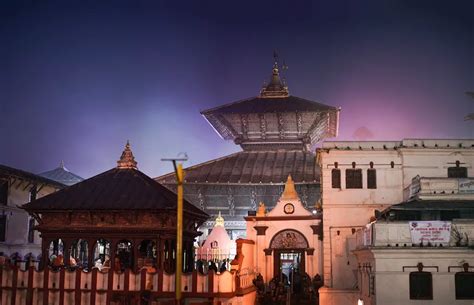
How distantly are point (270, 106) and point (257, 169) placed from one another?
869 cm

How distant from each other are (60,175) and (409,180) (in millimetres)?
84179

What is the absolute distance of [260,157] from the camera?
198 ft

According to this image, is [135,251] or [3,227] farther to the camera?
[3,227]

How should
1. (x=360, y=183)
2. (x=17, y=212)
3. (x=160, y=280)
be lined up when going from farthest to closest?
1. (x=17, y=212)
2. (x=360, y=183)
3. (x=160, y=280)

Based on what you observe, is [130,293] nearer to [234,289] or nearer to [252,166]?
[234,289]

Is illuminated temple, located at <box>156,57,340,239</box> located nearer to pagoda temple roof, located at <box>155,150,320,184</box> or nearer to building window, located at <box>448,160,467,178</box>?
pagoda temple roof, located at <box>155,150,320,184</box>

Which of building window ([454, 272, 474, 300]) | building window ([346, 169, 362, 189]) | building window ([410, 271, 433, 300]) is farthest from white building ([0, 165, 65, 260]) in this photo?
building window ([454, 272, 474, 300])

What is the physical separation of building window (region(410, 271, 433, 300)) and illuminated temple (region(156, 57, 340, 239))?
2205 cm

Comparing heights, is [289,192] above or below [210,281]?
above

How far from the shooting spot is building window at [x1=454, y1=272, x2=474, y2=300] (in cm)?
3038

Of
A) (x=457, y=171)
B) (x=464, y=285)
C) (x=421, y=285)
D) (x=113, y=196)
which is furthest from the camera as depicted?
(x=457, y=171)

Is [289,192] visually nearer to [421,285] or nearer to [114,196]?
[114,196]

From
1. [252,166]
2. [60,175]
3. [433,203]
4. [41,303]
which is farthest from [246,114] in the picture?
[60,175]

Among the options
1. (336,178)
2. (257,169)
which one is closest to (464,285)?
(336,178)
